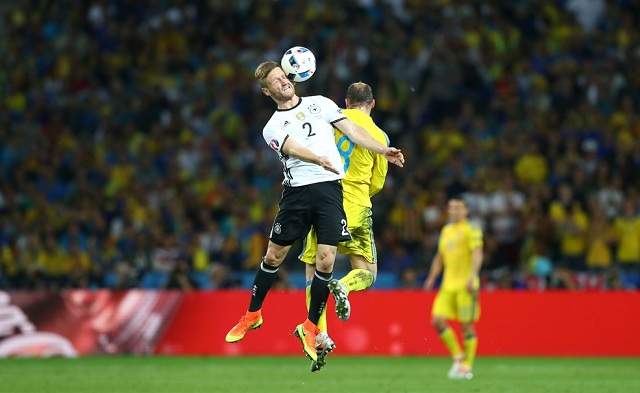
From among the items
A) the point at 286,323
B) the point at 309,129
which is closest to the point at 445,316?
the point at 286,323

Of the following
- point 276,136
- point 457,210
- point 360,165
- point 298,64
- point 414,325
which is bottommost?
point 414,325

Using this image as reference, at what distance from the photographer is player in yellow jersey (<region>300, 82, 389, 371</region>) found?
1305 centimetres

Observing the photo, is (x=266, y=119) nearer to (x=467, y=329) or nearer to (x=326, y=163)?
(x=467, y=329)

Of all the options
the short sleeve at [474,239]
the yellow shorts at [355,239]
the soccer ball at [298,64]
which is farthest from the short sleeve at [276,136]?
the short sleeve at [474,239]

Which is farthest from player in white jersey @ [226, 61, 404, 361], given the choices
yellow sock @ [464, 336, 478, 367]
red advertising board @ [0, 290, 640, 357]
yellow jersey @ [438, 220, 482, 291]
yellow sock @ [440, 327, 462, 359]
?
red advertising board @ [0, 290, 640, 357]

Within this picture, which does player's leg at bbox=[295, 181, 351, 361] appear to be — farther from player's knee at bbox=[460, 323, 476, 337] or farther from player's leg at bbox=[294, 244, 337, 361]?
player's knee at bbox=[460, 323, 476, 337]

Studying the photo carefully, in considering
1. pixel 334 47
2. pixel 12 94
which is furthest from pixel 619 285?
pixel 12 94

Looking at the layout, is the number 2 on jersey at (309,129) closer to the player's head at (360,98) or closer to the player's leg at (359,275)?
the player's head at (360,98)

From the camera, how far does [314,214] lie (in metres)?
12.5

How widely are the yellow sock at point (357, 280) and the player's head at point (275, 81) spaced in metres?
1.87

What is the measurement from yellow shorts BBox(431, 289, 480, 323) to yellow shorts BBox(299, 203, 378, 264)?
5.15 metres

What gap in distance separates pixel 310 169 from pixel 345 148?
828 millimetres

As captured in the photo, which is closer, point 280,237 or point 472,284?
point 280,237

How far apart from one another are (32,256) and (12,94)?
5.07 m
